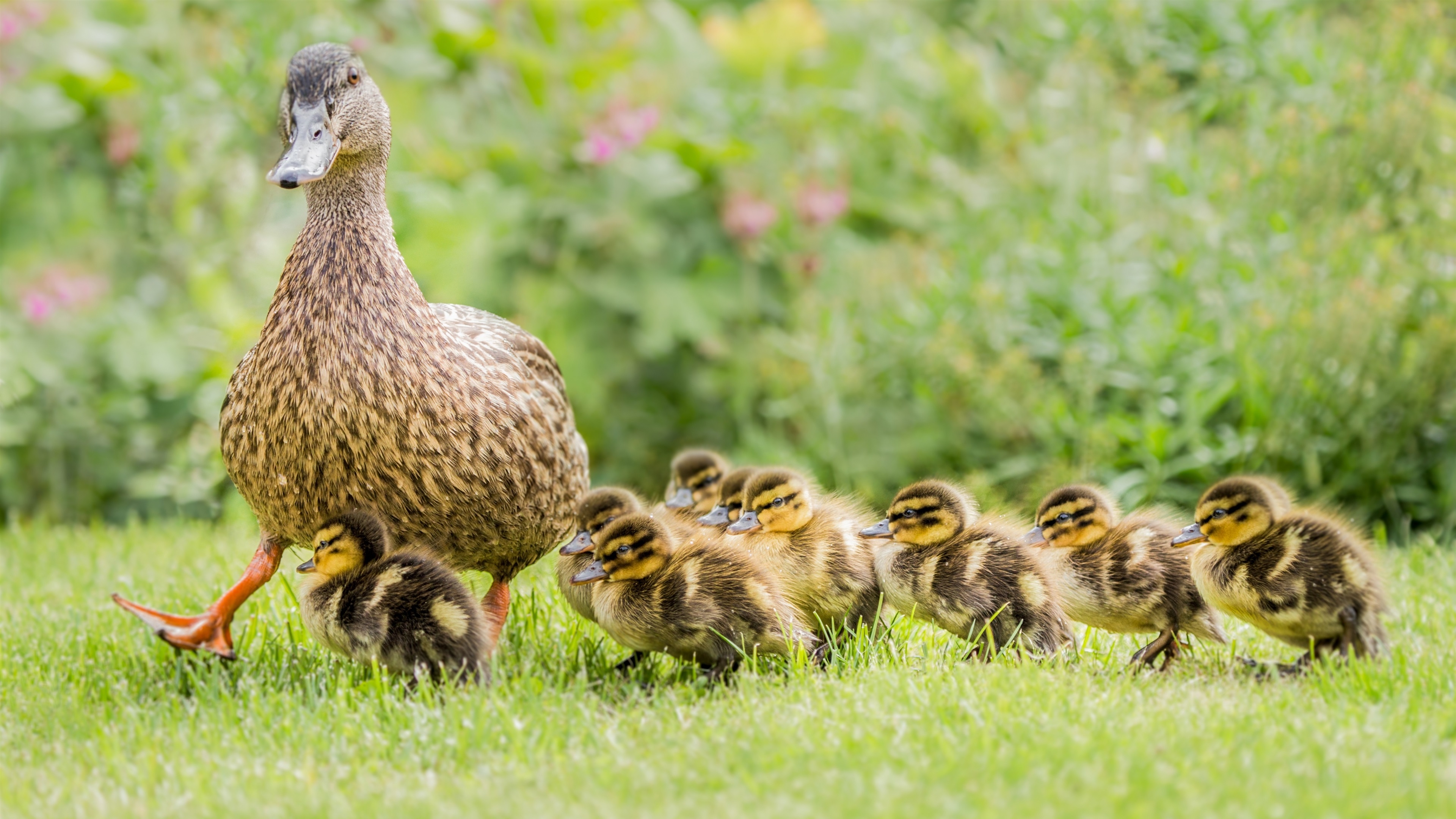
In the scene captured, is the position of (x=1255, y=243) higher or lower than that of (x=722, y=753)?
higher

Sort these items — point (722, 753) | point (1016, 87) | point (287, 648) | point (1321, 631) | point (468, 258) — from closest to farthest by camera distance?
1. point (722, 753)
2. point (1321, 631)
3. point (287, 648)
4. point (468, 258)
5. point (1016, 87)

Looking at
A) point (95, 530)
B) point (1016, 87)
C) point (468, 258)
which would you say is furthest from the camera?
point (1016, 87)

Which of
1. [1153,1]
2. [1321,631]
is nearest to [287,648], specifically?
[1321,631]

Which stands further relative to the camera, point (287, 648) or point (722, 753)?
point (287, 648)

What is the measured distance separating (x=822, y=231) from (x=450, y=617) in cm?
440

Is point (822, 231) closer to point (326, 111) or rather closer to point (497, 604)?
point (497, 604)

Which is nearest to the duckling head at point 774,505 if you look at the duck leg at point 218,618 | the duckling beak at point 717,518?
the duckling beak at point 717,518

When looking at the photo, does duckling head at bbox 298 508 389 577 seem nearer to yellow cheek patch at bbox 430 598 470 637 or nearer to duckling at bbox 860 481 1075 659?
yellow cheek patch at bbox 430 598 470 637

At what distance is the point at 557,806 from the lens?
2850mm

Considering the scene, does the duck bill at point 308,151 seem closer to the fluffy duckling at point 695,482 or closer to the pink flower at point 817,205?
the fluffy duckling at point 695,482

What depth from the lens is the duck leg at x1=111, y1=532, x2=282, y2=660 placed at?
4125 mm

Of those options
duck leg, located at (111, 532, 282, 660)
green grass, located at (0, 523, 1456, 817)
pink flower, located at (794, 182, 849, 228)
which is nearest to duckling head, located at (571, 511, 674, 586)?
green grass, located at (0, 523, 1456, 817)

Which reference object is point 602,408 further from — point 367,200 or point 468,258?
point 367,200

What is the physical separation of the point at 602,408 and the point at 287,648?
328 centimetres
